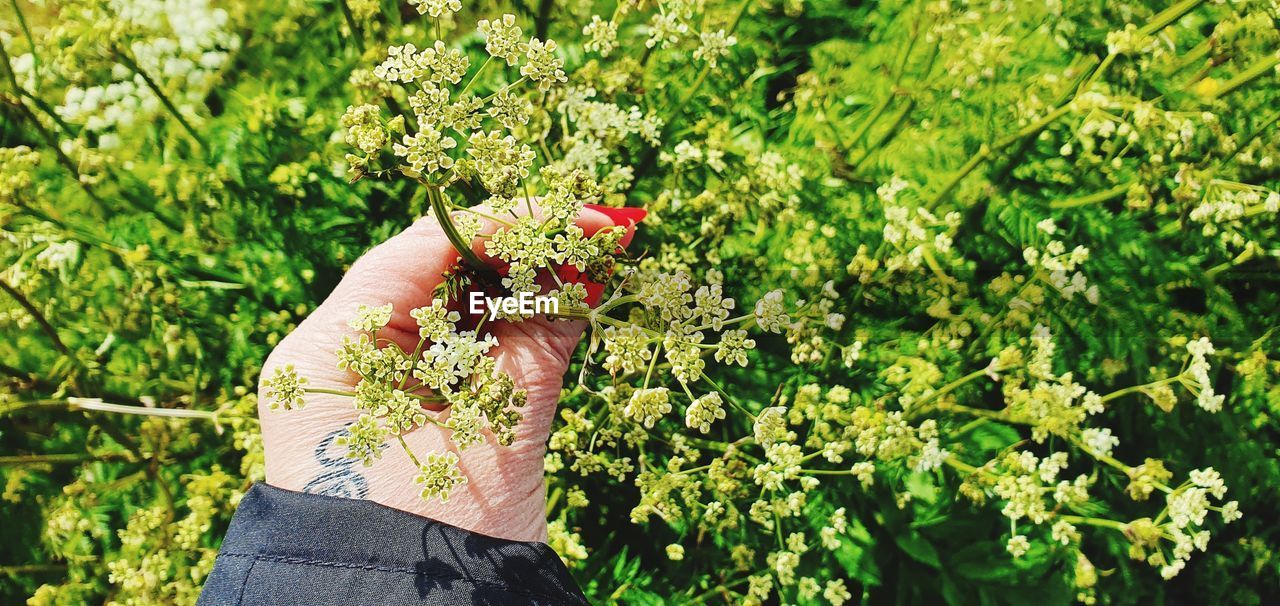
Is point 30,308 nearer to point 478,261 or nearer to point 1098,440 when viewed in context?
point 478,261

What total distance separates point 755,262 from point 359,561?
6.56ft

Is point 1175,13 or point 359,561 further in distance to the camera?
point 1175,13

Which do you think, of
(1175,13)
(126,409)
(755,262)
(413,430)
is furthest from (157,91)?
(1175,13)

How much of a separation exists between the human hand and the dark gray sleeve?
0.09 metres

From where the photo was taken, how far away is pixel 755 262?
3.29m

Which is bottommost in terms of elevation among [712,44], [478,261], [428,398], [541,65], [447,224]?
[428,398]

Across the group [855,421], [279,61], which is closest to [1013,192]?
[855,421]

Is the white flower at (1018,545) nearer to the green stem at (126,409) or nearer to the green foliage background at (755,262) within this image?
the green foliage background at (755,262)

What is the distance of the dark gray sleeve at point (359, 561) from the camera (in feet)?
6.20

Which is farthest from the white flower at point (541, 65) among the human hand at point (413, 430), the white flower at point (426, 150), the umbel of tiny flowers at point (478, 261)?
the human hand at point (413, 430)

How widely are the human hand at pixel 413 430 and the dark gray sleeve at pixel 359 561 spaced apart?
9 cm

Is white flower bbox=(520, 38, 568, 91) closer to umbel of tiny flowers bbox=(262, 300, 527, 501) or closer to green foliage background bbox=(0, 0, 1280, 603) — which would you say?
umbel of tiny flowers bbox=(262, 300, 527, 501)

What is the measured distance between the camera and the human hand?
213cm

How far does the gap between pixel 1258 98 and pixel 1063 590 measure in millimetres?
2340
